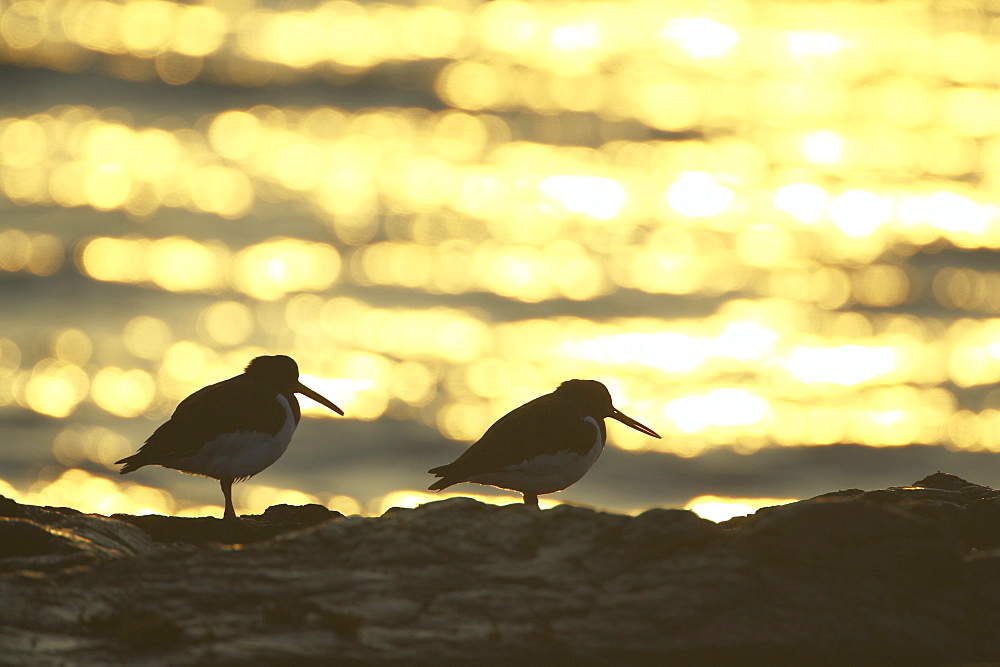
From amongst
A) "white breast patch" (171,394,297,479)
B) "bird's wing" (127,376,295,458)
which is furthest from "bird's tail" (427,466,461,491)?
"bird's wing" (127,376,295,458)

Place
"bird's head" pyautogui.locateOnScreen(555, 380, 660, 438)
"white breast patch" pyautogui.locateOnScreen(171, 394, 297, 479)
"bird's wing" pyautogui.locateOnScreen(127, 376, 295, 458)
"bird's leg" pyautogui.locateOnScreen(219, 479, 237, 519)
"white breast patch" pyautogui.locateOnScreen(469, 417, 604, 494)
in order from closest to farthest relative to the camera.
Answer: "bird's leg" pyautogui.locateOnScreen(219, 479, 237, 519), "white breast patch" pyautogui.locateOnScreen(469, 417, 604, 494), "bird's wing" pyautogui.locateOnScreen(127, 376, 295, 458), "white breast patch" pyautogui.locateOnScreen(171, 394, 297, 479), "bird's head" pyautogui.locateOnScreen(555, 380, 660, 438)

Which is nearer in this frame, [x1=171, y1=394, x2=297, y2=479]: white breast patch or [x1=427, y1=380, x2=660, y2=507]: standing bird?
[x1=427, y1=380, x2=660, y2=507]: standing bird

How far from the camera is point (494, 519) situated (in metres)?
10.8

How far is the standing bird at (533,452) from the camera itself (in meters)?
15.6

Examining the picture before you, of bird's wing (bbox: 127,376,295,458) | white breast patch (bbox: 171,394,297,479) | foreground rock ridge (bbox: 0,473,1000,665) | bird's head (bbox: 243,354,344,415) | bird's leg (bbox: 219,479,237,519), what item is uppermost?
bird's head (bbox: 243,354,344,415)

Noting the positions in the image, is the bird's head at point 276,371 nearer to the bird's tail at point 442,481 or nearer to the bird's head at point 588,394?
the bird's tail at point 442,481

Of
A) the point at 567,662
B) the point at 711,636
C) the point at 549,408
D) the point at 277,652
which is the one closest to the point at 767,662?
the point at 711,636

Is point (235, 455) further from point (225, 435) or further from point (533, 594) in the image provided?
point (533, 594)

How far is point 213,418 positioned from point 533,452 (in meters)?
4.21

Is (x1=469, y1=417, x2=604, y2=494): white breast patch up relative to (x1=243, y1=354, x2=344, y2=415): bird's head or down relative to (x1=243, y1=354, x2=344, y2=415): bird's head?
down

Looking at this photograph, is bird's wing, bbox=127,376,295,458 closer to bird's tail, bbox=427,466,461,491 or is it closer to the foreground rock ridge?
bird's tail, bbox=427,466,461,491

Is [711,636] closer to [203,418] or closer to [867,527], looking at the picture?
[867,527]

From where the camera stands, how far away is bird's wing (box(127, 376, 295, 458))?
52.3 ft

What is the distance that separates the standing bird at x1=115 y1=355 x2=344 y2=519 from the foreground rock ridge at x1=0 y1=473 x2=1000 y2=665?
473 centimetres
